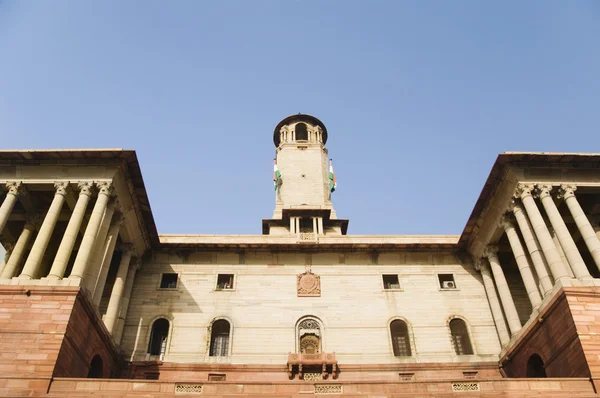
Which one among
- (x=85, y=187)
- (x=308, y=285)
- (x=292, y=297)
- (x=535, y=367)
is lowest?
(x=535, y=367)

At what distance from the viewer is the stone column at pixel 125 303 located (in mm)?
27227

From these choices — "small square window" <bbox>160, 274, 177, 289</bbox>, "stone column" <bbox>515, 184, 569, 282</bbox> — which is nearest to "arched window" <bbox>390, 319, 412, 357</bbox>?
"stone column" <bbox>515, 184, 569, 282</bbox>

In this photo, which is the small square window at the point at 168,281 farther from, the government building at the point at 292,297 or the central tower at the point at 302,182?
the central tower at the point at 302,182

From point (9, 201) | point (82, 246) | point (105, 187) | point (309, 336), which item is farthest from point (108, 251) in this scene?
point (309, 336)

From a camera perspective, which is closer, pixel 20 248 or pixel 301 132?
pixel 20 248

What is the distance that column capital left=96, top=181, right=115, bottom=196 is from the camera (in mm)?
25188

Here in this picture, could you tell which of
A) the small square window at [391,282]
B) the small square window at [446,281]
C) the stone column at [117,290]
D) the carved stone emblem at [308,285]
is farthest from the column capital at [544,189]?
the stone column at [117,290]

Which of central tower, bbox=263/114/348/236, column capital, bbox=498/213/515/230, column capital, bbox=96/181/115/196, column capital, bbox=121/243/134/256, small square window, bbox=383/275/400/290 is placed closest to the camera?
column capital, bbox=96/181/115/196

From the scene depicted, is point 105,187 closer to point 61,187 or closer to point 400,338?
point 61,187

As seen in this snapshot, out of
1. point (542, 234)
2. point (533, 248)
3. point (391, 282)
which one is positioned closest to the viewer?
point (542, 234)

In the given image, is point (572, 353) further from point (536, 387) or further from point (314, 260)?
point (314, 260)

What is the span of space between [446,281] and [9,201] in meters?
24.3

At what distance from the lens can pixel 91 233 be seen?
24000mm

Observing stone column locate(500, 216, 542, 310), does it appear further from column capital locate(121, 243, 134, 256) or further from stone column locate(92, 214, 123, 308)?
column capital locate(121, 243, 134, 256)
